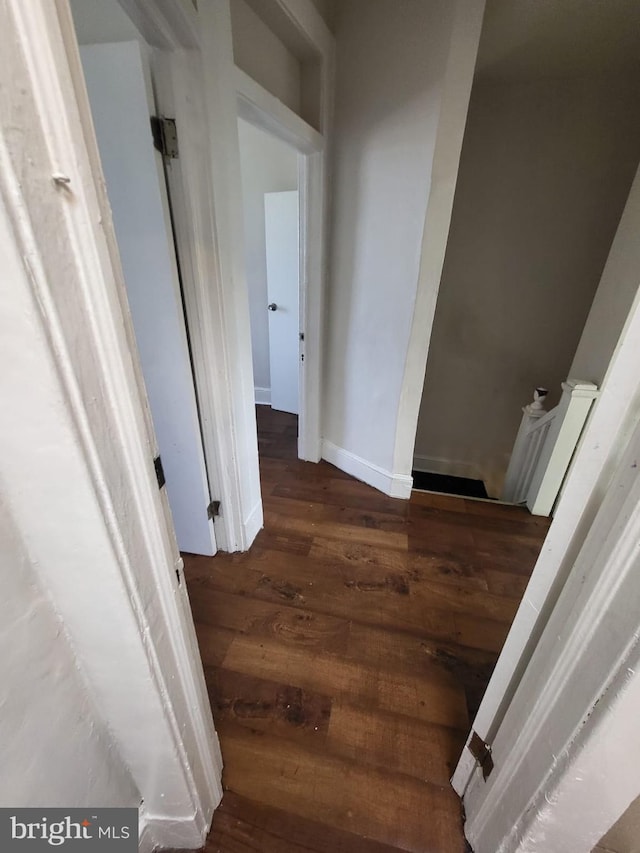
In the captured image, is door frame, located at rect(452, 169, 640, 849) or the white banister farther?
the white banister

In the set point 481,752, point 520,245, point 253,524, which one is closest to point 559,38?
point 520,245

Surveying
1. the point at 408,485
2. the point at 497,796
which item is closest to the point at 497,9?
the point at 408,485

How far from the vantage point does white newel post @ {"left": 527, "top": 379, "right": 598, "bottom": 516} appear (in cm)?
197

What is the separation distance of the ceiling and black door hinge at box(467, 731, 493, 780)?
3037mm

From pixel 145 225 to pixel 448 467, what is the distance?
3.43 m

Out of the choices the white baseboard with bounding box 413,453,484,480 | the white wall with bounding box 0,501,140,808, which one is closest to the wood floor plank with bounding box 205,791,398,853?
the white wall with bounding box 0,501,140,808

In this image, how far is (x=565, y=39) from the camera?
2.05m

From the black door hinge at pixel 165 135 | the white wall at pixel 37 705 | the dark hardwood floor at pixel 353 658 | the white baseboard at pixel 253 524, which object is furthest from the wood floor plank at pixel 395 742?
the black door hinge at pixel 165 135

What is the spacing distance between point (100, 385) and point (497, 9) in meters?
2.70

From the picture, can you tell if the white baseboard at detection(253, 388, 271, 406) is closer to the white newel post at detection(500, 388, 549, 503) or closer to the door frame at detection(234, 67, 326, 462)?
the door frame at detection(234, 67, 326, 462)

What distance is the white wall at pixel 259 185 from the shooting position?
2.98m

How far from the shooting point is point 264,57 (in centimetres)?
156

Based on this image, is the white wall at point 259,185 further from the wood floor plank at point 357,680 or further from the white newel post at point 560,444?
the wood floor plank at point 357,680

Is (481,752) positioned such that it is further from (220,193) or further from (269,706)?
(220,193)
